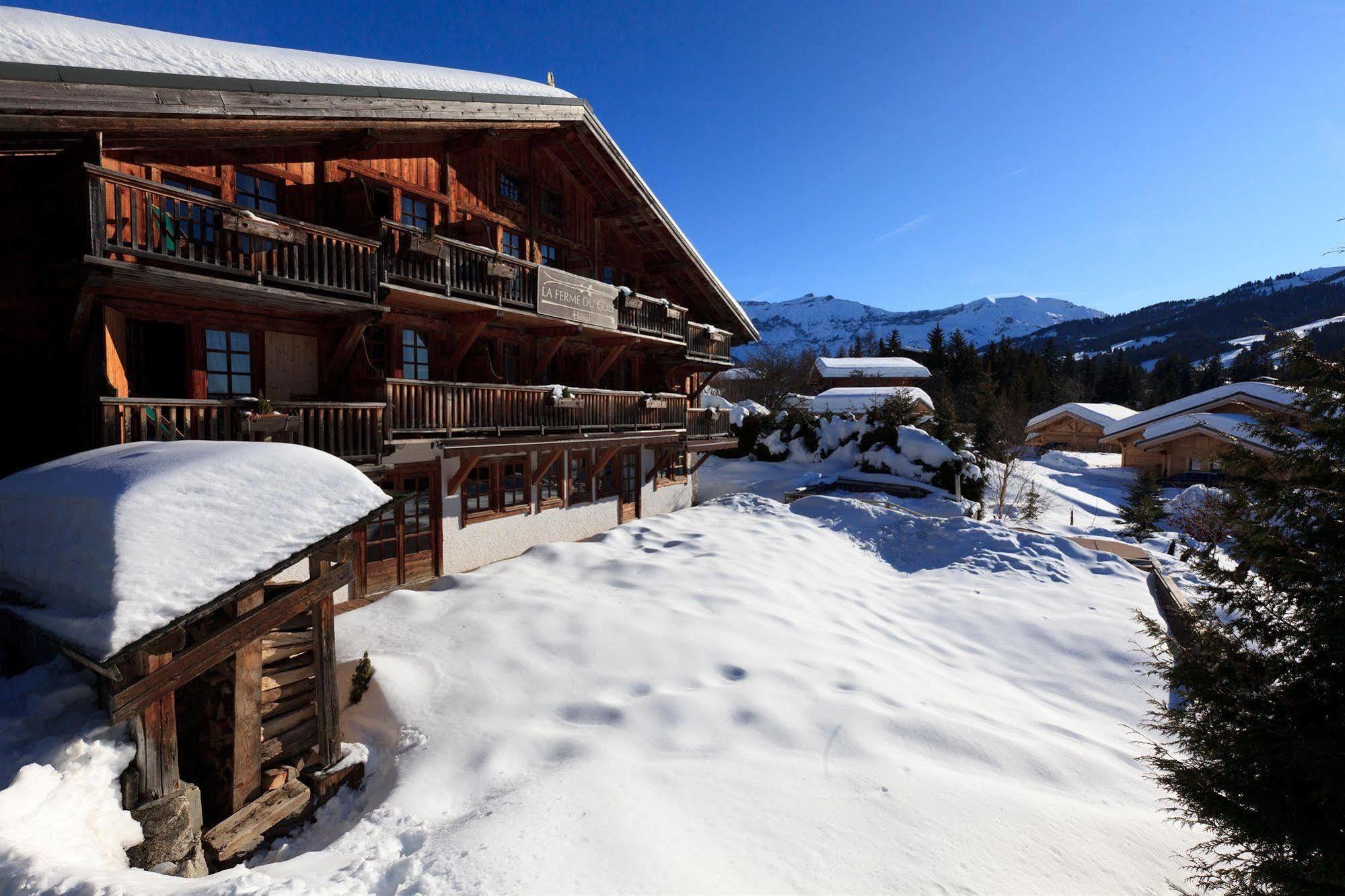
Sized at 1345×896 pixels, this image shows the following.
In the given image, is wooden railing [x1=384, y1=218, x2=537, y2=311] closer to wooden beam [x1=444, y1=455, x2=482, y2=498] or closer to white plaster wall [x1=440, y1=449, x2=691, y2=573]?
wooden beam [x1=444, y1=455, x2=482, y2=498]

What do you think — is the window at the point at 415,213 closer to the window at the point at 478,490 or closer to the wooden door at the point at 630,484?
the window at the point at 478,490

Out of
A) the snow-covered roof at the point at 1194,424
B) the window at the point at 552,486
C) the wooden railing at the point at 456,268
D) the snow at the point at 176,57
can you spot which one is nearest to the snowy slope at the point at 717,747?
the window at the point at 552,486

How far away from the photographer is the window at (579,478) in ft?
56.1

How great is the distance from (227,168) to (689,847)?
1195 centimetres

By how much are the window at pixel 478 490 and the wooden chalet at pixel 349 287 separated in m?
0.06

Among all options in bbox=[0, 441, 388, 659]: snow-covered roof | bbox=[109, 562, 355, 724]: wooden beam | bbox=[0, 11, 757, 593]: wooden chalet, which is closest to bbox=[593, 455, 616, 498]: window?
bbox=[0, 11, 757, 593]: wooden chalet

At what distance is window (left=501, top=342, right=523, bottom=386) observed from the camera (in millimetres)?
15227

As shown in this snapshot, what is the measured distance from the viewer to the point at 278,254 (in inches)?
360

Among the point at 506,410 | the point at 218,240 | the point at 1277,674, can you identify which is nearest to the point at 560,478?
the point at 506,410

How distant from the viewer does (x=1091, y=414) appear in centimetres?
4953

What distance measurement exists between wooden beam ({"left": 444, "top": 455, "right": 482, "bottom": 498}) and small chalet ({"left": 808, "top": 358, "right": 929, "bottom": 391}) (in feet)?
176

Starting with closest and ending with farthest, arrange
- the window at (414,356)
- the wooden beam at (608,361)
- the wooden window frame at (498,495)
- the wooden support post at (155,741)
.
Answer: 1. the wooden support post at (155,741)
2. the window at (414,356)
3. the wooden window frame at (498,495)
4. the wooden beam at (608,361)

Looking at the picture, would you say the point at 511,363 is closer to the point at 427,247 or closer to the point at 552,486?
the point at 552,486

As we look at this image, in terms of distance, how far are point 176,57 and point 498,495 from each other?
933cm
